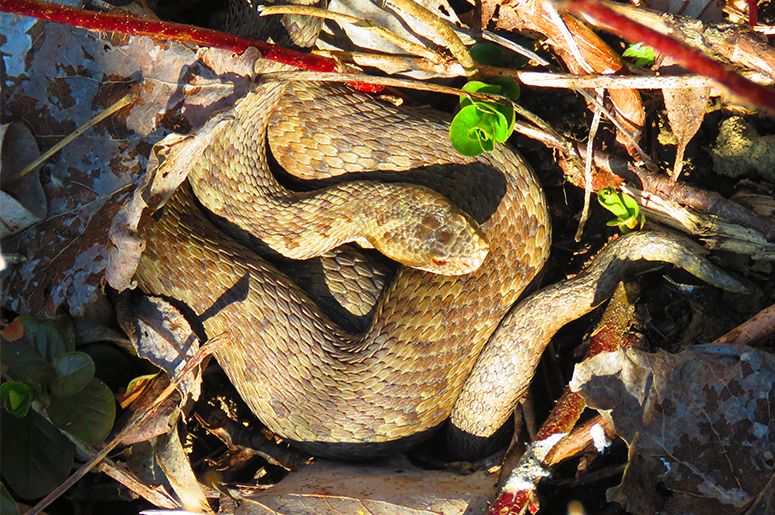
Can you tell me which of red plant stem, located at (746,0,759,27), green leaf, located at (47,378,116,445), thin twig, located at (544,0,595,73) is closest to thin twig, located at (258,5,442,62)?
thin twig, located at (544,0,595,73)

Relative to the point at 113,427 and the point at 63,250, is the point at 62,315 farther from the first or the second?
the point at 113,427

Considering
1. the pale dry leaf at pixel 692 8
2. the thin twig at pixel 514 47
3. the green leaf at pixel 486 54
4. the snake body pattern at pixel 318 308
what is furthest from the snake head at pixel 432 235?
the pale dry leaf at pixel 692 8

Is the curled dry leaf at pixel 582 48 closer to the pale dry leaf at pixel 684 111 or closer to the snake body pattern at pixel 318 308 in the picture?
the pale dry leaf at pixel 684 111

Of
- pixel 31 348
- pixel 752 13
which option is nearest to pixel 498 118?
pixel 752 13

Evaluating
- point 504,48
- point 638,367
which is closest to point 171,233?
point 504,48

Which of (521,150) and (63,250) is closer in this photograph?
(63,250)

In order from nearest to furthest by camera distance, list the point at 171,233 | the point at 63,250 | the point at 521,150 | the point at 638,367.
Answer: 1. the point at 638,367
2. the point at 63,250
3. the point at 171,233
4. the point at 521,150

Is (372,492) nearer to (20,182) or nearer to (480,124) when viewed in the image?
→ (480,124)
